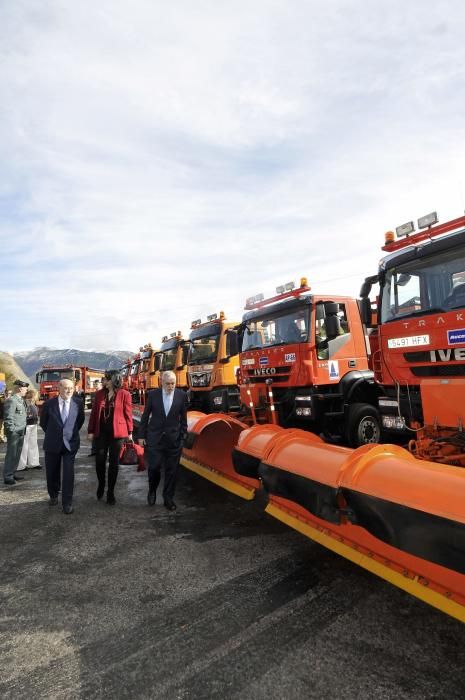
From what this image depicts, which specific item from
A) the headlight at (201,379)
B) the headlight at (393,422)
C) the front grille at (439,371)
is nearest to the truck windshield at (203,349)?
the headlight at (201,379)

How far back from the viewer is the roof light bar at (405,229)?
4.30 metres

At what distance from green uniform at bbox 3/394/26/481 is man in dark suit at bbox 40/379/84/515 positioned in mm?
1813

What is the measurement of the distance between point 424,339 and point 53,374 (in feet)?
89.3

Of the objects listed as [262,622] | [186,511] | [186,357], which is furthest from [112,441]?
[186,357]

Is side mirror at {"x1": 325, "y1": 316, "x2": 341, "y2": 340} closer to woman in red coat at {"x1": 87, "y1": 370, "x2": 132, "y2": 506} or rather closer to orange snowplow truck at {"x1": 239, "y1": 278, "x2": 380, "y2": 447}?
orange snowplow truck at {"x1": 239, "y1": 278, "x2": 380, "y2": 447}

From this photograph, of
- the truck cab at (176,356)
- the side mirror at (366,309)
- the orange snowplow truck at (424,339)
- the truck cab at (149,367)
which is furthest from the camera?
the truck cab at (149,367)

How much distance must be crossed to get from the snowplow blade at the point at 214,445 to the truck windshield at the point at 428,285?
2.26 m

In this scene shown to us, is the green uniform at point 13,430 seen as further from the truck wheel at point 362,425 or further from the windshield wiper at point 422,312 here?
the windshield wiper at point 422,312

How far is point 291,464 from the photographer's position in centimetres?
330

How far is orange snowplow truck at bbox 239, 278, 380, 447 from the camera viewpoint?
646 centimetres

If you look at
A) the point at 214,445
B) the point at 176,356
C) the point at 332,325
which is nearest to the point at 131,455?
the point at 214,445

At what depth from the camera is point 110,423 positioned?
5.41m

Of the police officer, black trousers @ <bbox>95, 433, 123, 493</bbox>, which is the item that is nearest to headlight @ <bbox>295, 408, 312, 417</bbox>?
black trousers @ <bbox>95, 433, 123, 493</bbox>

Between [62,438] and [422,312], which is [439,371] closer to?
[422,312]
